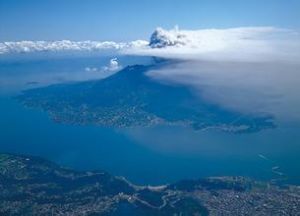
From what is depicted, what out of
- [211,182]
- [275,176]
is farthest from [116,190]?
[275,176]

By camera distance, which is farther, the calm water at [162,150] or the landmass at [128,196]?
the calm water at [162,150]

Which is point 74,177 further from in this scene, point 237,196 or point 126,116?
point 126,116

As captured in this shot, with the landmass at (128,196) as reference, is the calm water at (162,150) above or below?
below

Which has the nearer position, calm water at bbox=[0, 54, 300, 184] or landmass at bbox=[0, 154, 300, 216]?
landmass at bbox=[0, 154, 300, 216]

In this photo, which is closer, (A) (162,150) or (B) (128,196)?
(B) (128,196)

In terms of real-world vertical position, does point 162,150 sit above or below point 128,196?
below
